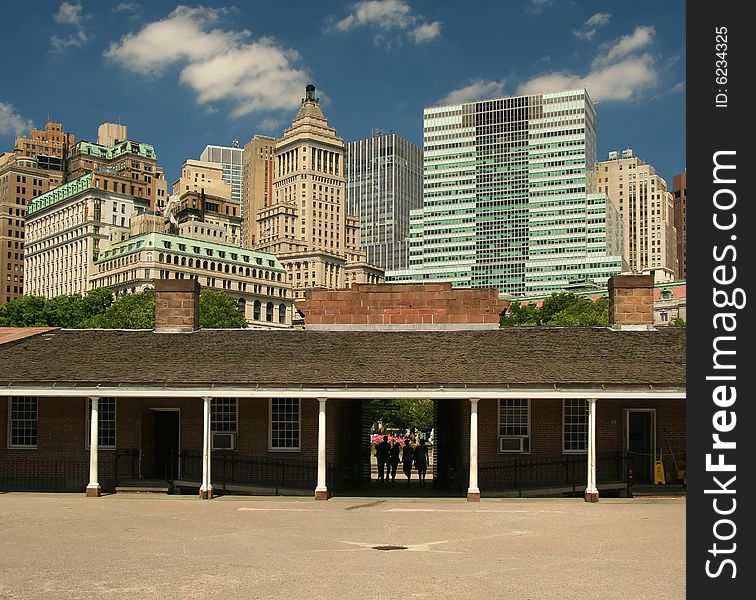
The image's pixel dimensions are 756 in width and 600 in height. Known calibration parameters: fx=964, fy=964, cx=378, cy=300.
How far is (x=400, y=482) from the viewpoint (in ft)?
101

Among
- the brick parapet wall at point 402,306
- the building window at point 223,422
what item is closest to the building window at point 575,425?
the brick parapet wall at point 402,306

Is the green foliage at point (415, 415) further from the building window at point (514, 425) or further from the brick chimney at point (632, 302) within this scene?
the building window at point (514, 425)

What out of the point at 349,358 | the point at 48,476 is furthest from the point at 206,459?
the point at 48,476

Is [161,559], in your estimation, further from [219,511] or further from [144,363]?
[144,363]

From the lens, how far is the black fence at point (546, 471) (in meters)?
24.5

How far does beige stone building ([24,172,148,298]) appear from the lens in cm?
18068

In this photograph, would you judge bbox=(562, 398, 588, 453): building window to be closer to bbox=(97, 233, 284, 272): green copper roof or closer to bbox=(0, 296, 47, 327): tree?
bbox=(0, 296, 47, 327): tree

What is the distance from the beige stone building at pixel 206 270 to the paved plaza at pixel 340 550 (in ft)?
446

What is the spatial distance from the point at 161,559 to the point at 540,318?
68.2 metres

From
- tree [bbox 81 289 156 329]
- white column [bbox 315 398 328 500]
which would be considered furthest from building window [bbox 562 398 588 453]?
tree [bbox 81 289 156 329]

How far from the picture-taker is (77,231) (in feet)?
605

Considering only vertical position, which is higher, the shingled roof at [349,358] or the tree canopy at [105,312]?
the tree canopy at [105,312]

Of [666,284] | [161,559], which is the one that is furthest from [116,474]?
[666,284]

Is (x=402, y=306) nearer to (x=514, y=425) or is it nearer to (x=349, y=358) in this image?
(x=349, y=358)
